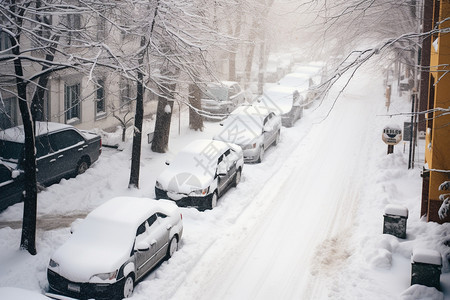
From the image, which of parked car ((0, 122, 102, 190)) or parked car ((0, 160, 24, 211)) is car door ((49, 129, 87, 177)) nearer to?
parked car ((0, 122, 102, 190))

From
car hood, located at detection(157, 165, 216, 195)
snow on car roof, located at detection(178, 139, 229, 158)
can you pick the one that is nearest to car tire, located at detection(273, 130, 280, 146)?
snow on car roof, located at detection(178, 139, 229, 158)

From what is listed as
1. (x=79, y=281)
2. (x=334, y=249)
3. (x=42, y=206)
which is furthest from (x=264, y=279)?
(x=42, y=206)

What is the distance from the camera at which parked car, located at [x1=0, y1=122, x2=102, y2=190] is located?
1490 cm

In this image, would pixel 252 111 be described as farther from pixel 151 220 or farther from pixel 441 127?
pixel 151 220

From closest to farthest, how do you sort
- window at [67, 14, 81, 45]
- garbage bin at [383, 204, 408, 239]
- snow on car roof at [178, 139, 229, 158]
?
window at [67, 14, 81, 45] → garbage bin at [383, 204, 408, 239] → snow on car roof at [178, 139, 229, 158]

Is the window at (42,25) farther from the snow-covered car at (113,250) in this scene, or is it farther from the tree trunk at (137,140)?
the snow-covered car at (113,250)

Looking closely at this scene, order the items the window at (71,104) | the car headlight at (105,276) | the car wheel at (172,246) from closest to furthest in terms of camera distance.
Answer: the car headlight at (105,276)
the car wheel at (172,246)
the window at (71,104)

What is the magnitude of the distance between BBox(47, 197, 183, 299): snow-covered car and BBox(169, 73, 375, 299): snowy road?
1.05 m

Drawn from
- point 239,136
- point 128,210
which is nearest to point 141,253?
point 128,210

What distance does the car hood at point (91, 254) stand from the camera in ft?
32.4

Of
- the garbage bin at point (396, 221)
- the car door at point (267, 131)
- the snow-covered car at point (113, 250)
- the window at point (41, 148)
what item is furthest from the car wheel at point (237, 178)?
the window at point (41, 148)

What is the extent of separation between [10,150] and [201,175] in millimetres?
5602

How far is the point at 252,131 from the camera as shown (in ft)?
66.4

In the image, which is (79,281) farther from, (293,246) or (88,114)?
(88,114)
